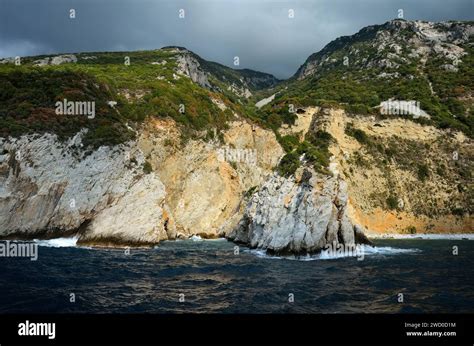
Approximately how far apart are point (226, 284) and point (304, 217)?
1747cm

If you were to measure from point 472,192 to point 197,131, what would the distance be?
5185 centimetres

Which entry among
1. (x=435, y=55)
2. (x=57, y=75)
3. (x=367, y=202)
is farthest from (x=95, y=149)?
(x=435, y=55)

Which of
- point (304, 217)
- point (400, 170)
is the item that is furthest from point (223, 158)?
point (400, 170)

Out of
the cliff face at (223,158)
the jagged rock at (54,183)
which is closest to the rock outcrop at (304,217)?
the cliff face at (223,158)

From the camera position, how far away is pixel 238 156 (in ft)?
228

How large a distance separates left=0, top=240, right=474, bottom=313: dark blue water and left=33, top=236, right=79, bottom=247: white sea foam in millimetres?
4132

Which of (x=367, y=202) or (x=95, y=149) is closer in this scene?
(x=95, y=149)

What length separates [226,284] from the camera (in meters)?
21.9

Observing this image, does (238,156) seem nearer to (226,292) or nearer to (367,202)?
(367,202)

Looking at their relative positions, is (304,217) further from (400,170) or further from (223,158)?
(400,170)

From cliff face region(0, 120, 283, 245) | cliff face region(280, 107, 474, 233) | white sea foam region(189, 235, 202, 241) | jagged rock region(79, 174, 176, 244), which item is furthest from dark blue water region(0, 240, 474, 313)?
cliff face region(280, 107, 474, 233)

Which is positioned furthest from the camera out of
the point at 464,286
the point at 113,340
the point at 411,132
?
the point at 411,132

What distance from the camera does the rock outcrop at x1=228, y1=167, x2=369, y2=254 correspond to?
3669 centimetres

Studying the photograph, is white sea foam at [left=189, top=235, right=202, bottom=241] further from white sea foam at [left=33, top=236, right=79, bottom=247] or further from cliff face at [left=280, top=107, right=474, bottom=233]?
cliff face at [left=280, top=107, right=474, bottom=233]
